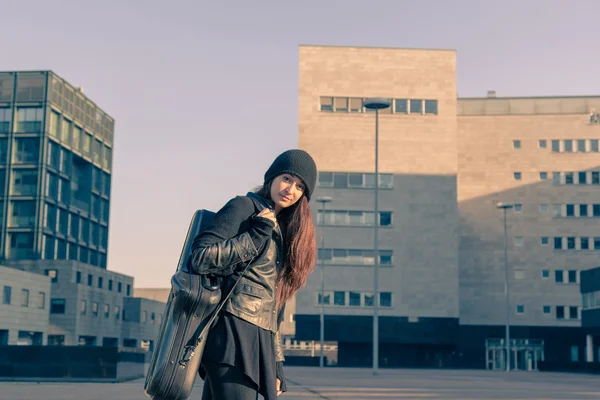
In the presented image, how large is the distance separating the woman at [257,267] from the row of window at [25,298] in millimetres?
63545

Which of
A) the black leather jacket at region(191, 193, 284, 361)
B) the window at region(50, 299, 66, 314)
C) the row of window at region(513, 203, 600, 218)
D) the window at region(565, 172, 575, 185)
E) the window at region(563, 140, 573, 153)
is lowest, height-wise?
the black leather jacket at region(191, 193, 284, 361)

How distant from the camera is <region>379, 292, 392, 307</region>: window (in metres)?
66.9

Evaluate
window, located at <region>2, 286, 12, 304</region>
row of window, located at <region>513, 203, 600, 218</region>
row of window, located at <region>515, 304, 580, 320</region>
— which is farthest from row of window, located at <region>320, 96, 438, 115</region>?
window, located at <region>2, 286, 12, 304</region>

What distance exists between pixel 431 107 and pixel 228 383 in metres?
67.6

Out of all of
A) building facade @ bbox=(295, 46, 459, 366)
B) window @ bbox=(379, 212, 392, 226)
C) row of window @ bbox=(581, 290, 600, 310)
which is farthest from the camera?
window @ bbox=(379, 212, 392, 226)

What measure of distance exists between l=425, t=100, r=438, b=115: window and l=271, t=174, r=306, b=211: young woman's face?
66.9 m

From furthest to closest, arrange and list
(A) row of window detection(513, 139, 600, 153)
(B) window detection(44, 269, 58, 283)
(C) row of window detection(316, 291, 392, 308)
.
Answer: (B) window detection(44, 269, 58, 283), (A) row of window detection(513, 139, 600, 153), (C) row of window detection(316, 291, 392, 308)

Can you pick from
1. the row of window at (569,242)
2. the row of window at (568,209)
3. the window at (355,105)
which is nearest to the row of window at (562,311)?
the row of window at (569,242)

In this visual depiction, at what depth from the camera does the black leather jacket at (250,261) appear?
3639mm

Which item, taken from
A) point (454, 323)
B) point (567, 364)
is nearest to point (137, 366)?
point (567, 364)

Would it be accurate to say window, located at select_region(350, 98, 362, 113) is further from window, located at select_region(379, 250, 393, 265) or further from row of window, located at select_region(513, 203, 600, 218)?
row of window, located at select_region(513, 203, 600, 218)

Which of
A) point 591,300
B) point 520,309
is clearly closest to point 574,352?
point 520,309

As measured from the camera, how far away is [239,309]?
3.74 metres

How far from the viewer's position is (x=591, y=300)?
5453 cm
